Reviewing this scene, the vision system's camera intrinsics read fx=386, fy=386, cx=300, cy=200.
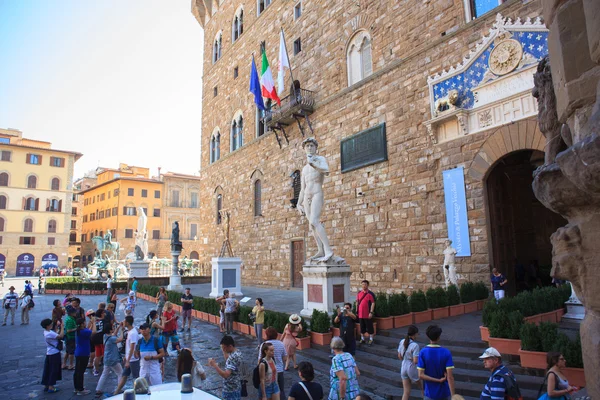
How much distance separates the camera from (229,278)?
14.5 m

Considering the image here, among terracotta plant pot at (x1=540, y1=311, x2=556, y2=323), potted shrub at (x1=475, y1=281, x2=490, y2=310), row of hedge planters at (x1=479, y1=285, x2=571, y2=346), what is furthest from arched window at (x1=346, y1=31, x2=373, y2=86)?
terracotta plant pot at (x1=540, y1=311, x2=556, y2=323)

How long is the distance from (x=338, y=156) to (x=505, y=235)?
6.65m

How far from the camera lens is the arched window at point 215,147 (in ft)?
83.7

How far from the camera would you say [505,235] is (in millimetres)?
10633

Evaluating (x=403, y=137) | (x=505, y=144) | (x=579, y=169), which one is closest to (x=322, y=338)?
(x=579, y=169)

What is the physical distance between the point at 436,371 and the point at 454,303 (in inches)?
226

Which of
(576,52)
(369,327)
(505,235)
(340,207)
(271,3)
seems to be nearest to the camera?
(576,52)

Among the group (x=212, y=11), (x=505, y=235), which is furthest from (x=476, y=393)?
(x=212, y=11)

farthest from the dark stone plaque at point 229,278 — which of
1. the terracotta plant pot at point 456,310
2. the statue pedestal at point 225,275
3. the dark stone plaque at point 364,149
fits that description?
the terracotta plant pot at point 456,310

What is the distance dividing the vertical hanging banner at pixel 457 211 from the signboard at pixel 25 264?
46.2 meters

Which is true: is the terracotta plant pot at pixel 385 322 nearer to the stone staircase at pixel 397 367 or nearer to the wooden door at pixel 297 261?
the stone staircase at pixel 397 367

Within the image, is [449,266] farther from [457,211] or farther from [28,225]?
[28,225]

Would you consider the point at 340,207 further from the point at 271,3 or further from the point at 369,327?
the point at 271,3

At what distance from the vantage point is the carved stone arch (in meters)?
9.06
